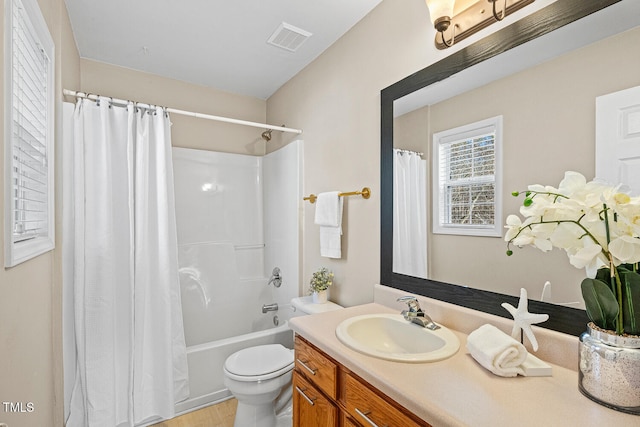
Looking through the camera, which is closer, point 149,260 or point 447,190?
point 447,190

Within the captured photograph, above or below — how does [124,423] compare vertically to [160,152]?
below

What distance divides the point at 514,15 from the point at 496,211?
2.32 feet

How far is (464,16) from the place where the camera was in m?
1.25

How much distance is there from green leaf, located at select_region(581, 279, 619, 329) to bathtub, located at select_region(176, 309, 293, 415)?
181 cm

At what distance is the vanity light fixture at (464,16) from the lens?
43.8 inches

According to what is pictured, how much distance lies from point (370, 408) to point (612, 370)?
615mm

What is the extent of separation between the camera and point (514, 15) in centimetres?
112

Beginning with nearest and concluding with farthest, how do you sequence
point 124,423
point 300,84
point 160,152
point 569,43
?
1. point 569,43
2. point 124,423
3. point 160,152
4. point 300,84

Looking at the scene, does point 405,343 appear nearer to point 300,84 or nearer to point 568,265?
point 568,265

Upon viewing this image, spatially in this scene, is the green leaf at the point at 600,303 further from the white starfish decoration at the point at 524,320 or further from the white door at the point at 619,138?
the white door at the point at 619,138

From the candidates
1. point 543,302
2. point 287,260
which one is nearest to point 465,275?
point 543,302

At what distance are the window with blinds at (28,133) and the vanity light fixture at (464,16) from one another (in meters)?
1.44

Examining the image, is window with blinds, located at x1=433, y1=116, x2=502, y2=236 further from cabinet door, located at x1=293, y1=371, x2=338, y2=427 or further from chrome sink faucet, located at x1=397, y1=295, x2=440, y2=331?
cabinet door, located at x1=293, y1=371, x2=338, y2=427

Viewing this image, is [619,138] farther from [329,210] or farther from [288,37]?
[288,37]
